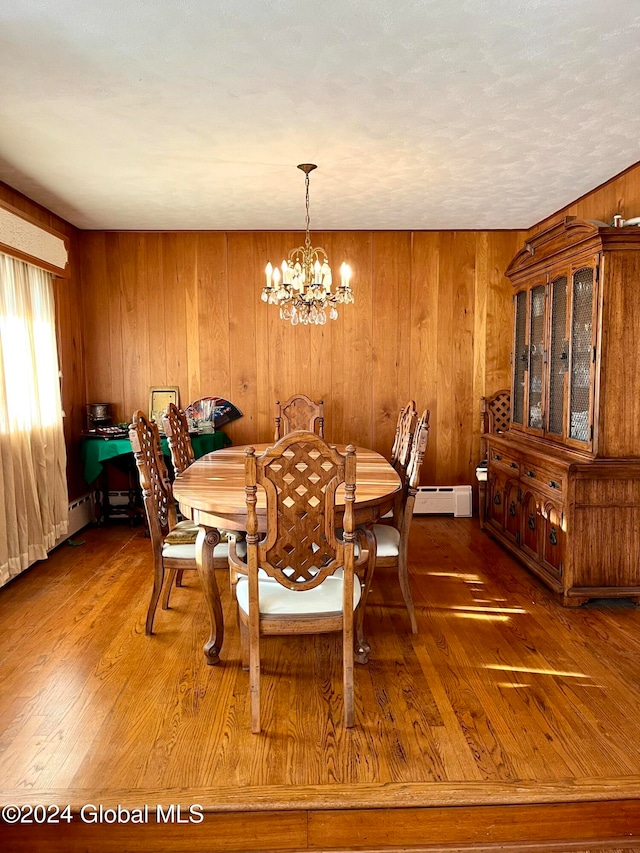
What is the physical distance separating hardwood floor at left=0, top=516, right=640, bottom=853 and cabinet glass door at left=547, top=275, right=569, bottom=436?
107 cm

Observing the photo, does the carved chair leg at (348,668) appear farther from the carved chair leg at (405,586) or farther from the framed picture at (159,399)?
the framed picture at (159,399)

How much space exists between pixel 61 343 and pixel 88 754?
3.32 meters

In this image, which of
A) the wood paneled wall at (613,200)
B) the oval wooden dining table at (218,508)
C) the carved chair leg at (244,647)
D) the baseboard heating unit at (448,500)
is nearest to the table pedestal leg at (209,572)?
the oval wooden dining table at (218,508)

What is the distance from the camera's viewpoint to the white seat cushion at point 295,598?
6.98 ft

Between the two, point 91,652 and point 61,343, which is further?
point 61,343

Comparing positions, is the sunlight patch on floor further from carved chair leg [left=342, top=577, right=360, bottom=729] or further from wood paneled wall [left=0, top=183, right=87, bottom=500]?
wood paneled wall [left=0, top=183, right=87, bottom=500]

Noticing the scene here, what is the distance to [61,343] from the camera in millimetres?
4531

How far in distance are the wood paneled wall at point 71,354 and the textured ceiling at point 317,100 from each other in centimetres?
70

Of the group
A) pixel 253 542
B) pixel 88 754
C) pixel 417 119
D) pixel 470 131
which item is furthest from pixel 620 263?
pixel 88 754

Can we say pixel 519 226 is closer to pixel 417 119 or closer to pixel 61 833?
pixel 417 119

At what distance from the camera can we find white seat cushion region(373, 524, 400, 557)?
280 centimetres

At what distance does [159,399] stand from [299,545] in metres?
3.36

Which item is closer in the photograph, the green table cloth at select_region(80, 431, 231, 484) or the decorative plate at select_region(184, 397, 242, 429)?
the green table cloth at select_region(80, 431, 231, 484)

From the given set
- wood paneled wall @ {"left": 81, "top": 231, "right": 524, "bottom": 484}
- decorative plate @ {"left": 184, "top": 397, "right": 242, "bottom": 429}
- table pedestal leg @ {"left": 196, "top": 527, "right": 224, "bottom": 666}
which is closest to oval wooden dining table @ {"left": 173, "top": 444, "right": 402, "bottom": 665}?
table pedestal leg @ {"left": 196, "top": 527, "right": 224, "bottom": 666}
